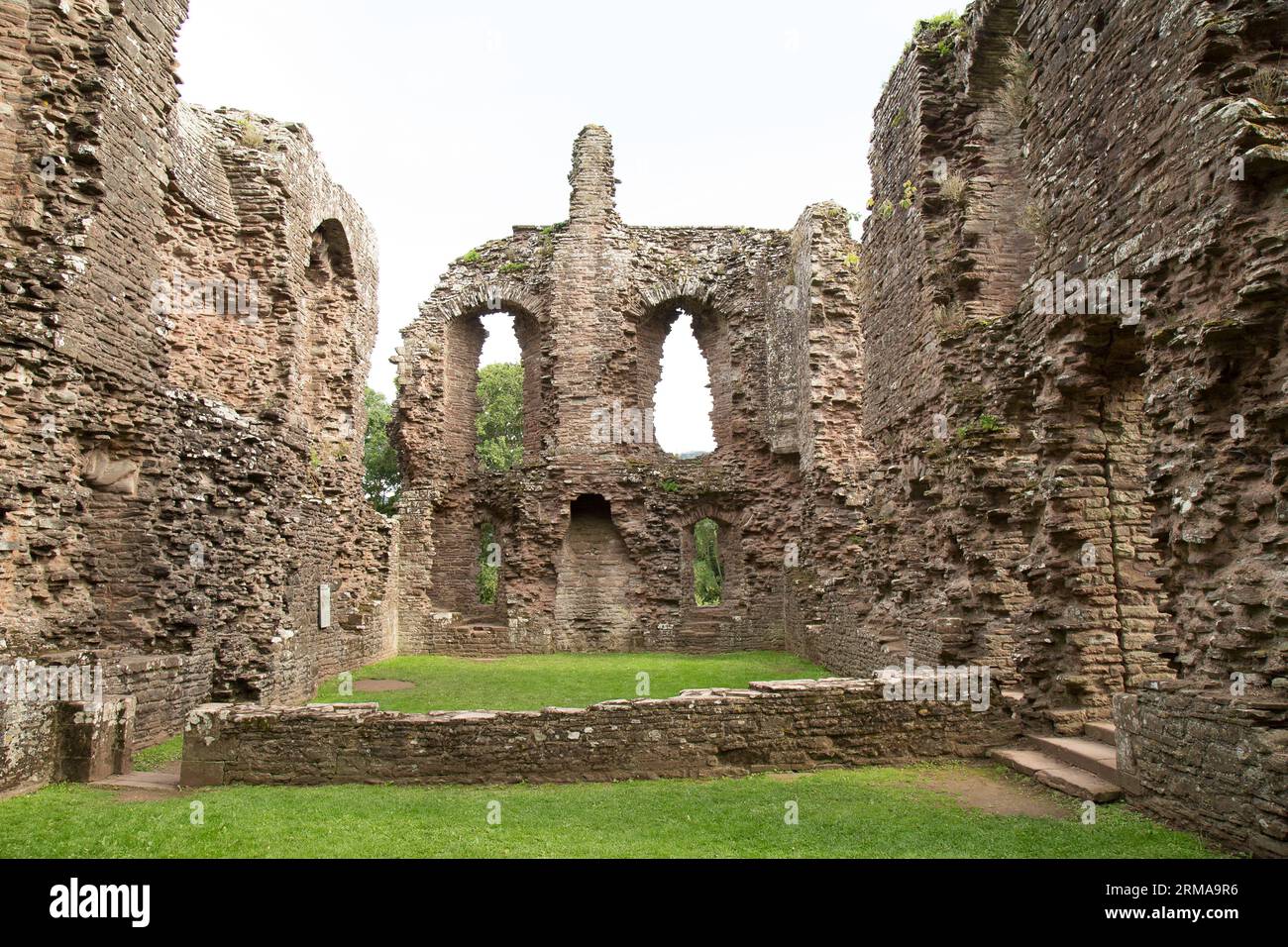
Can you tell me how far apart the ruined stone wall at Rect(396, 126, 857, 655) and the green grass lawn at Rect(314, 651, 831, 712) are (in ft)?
Result: 5.23

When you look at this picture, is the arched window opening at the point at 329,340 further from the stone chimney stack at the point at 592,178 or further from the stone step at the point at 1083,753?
the stone step at the point at 1083,753

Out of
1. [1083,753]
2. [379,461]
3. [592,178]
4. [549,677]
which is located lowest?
[549,677]

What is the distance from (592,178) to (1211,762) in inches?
851

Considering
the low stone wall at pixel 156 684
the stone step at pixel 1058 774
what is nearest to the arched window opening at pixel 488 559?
the low stone wall at pixel 156 684

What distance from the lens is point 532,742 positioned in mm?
8648

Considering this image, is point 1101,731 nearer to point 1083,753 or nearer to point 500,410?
point 1083,753

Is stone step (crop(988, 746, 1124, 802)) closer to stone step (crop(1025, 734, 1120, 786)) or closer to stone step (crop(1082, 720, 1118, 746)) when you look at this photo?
stone step (crop(1025, 734, 1120, 786))

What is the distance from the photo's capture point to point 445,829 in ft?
22.2

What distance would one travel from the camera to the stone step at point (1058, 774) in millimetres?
7293

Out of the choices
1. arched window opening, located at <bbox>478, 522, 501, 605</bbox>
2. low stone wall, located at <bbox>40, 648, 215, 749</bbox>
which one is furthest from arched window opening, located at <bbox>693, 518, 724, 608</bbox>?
low stone wall, located at <bbox>40, 648, 215, 749</bbox>

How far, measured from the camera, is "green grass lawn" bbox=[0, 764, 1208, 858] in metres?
6.23

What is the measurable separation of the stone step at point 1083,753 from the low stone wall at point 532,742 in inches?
55.8

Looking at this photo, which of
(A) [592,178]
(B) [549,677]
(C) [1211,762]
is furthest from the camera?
(A) [592,178]

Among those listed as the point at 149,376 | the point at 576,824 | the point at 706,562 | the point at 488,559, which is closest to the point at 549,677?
the point at 149,376
